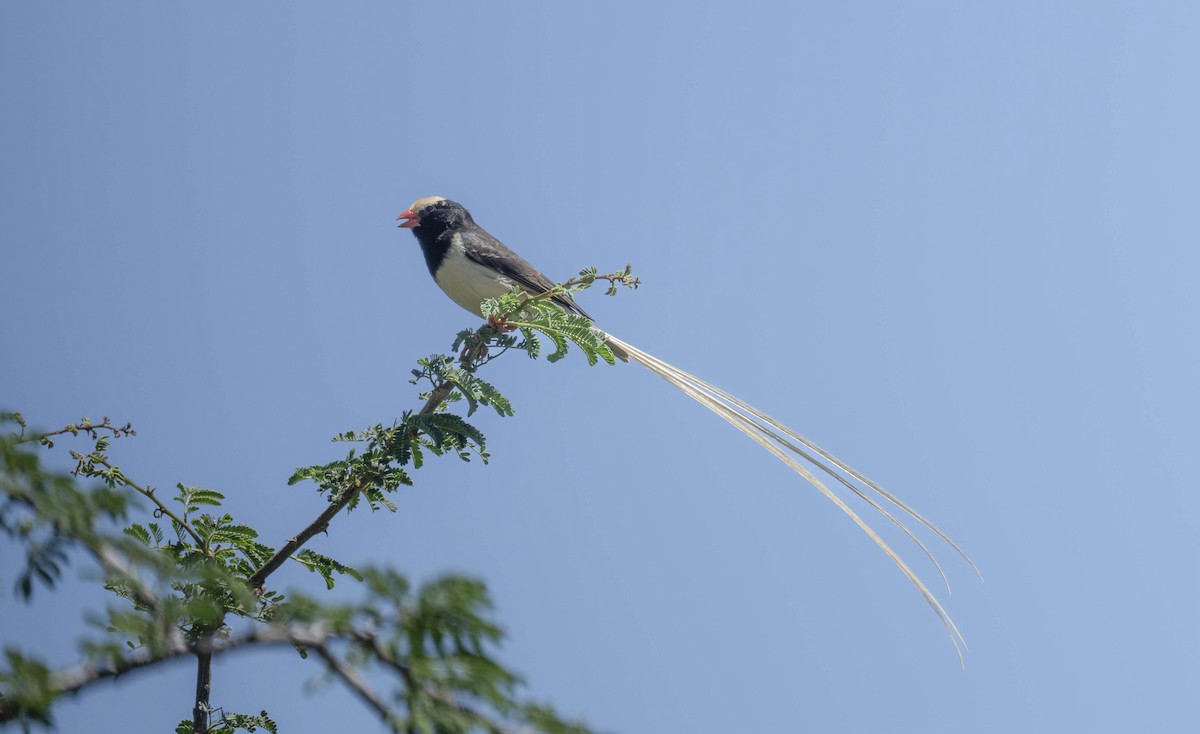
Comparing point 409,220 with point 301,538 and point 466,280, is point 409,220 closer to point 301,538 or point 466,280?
point 466,280

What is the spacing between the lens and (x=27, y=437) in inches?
102

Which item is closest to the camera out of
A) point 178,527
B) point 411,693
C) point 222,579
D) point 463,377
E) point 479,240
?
point 411,693

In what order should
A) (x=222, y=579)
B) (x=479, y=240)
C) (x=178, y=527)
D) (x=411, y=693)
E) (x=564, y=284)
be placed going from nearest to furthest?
(x=411, y=693) < (x=222, y=579) < (x=178, y=527) < (x=564, y=284) < (x=479, y=240)

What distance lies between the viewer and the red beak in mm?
7648

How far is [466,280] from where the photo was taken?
23.1 feet

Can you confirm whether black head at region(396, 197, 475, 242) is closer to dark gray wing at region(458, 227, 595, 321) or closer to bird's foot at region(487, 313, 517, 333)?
dark gray wing at region(458, 227, 595, 321)

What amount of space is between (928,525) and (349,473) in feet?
6.37

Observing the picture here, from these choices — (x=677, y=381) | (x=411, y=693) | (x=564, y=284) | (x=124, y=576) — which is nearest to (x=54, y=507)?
(x=124, y=576)

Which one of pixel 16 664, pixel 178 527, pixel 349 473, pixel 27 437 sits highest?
pixel 349 473

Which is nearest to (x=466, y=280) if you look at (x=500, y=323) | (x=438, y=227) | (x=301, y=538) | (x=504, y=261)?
(x=504, y=261)

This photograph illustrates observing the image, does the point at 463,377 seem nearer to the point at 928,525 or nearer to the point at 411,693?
the point at 928,525

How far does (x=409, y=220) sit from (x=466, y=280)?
889 mm

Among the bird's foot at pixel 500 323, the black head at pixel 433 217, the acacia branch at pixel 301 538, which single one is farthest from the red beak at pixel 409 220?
the acacia branch at pixel 301 538

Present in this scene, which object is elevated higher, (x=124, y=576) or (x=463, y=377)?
(x=463, y=377)
